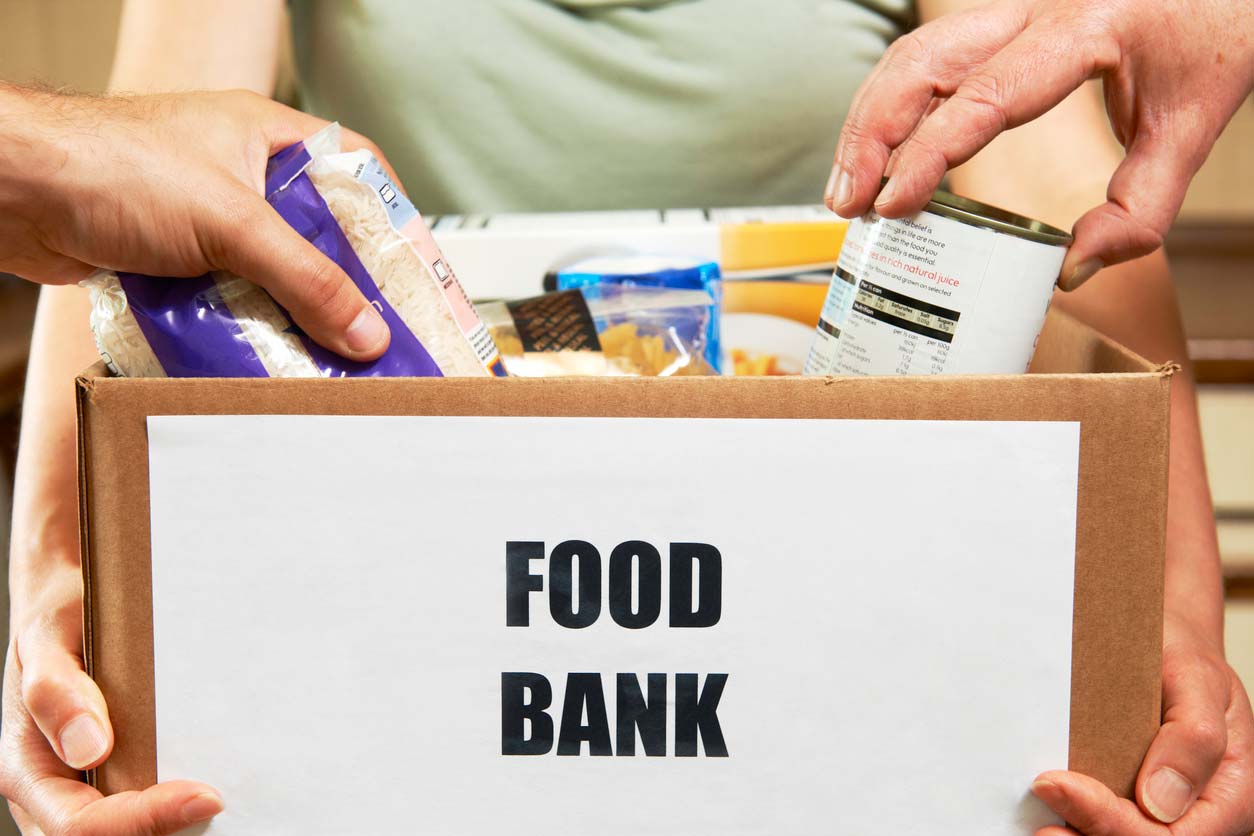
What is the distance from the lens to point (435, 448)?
0.43 meters

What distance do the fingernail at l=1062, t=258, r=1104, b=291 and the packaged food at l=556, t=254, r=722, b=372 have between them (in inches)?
10.4

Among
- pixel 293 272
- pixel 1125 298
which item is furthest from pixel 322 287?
pixel 1125 298

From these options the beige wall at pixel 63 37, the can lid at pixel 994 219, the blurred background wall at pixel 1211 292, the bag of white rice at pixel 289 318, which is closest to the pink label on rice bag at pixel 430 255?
the bag of white rice at pixel 289 318

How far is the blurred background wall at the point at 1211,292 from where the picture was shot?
1.72 m

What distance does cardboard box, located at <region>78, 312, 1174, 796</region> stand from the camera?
43 cm

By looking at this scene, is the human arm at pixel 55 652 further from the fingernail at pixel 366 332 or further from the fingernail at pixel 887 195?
the fingernail at pixel 887 195

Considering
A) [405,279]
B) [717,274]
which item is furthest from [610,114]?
[405,279]

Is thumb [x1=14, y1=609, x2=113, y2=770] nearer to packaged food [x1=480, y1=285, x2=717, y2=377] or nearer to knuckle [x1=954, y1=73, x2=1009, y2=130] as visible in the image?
packaged food [x1=480, y1=285, x2=717, y2=377]

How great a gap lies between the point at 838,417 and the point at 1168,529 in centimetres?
35

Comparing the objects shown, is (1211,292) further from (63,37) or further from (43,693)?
(63,37)

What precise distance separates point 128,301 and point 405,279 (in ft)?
0.45

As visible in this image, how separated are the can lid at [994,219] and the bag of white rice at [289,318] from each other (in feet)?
0.85

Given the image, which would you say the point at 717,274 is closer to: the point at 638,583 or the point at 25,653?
the point at 638,583

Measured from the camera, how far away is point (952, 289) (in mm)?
476
